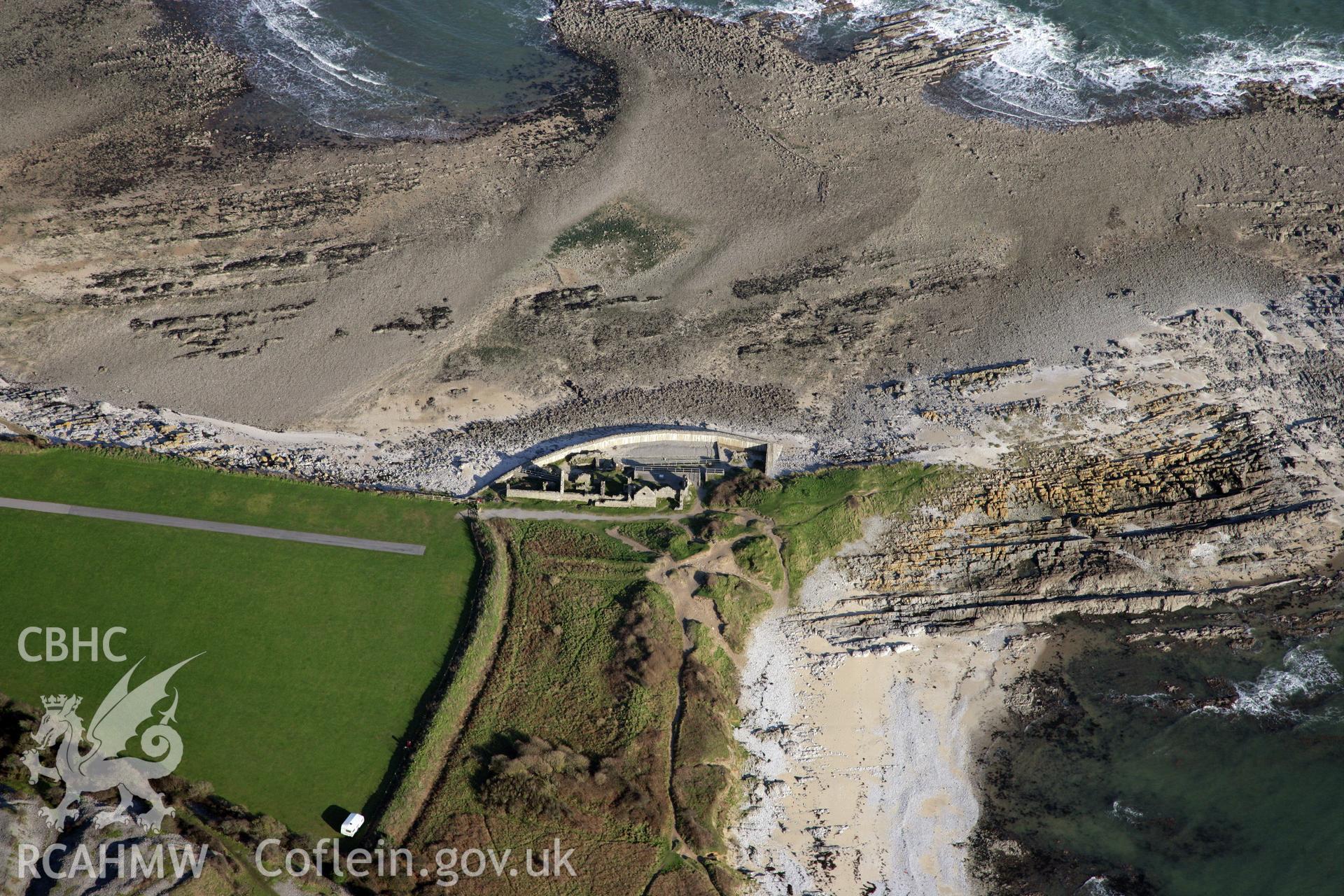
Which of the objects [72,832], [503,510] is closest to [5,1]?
[503,510]

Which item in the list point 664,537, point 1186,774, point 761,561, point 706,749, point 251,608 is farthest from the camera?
point 664,537

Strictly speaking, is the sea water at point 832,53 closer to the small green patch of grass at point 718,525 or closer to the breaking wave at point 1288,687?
the small green patch of grass at point 718,525

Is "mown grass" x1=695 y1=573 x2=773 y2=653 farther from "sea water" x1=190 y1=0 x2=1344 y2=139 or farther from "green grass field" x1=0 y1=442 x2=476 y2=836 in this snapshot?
"sea water" x1=190 y1=0 x2=1344 y2=139

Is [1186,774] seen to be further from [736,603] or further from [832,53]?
[832,53]

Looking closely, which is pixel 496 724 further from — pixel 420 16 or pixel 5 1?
pixel 5 1

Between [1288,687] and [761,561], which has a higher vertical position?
[761,561]

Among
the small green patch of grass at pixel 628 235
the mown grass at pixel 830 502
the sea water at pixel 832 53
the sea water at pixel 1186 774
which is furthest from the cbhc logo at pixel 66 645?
the sea water at pixel 1186 774

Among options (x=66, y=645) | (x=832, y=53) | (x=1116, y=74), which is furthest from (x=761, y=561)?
(x=1116, y=74)
